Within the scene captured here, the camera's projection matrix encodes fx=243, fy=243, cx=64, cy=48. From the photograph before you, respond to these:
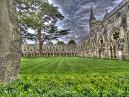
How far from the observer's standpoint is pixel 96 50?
52281mm

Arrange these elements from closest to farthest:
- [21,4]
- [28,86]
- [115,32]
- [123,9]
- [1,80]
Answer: [28,86] < [1,80] < [21,4] < [123,9] < [115,32]

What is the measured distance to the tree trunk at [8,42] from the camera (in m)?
6.41

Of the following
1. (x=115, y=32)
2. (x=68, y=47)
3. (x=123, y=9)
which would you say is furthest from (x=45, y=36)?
(x=68, y=47)

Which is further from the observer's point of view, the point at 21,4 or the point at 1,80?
the point at 21,4

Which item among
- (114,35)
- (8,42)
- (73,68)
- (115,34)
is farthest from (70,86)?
(114,35)

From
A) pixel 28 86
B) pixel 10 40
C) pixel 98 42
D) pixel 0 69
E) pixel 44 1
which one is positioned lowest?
pixel 28 86

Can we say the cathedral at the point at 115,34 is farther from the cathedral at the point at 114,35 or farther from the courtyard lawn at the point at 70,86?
the courtyard lawn at the point at 70,86

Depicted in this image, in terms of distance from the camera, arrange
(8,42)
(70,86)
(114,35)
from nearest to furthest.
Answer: (70,86)
(8,42)
(114,35)

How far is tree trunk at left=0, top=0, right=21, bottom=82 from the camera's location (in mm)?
6410

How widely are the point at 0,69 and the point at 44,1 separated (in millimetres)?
39955

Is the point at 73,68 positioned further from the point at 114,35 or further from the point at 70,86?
the point at 114,35

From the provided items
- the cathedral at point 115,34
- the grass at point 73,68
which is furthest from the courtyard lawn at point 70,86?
the cathedral at point 115,34

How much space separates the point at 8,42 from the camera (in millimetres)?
6527

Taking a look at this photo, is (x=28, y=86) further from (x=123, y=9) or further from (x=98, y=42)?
(x=98, y=42)
